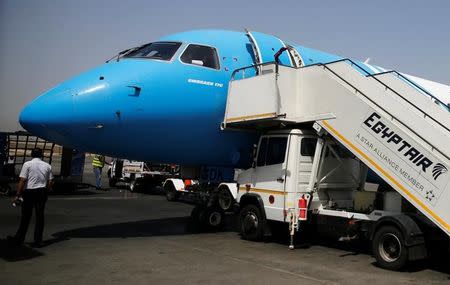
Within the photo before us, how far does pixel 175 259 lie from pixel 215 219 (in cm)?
375

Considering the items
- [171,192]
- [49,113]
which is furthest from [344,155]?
[171,192]

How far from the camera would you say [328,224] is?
923 centimetres

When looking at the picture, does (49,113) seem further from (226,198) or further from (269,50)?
(226,198)

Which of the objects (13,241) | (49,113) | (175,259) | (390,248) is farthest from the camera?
(13,241)

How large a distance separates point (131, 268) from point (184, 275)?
95 centimetres

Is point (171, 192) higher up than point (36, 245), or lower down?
higher up

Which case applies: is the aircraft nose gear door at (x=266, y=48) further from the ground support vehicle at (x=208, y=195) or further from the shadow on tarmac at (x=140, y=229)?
the shadow on tarmac at (x=140, y=229)

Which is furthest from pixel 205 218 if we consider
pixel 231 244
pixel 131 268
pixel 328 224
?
pixel 131 268

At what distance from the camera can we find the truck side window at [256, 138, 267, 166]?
1015 centimetres

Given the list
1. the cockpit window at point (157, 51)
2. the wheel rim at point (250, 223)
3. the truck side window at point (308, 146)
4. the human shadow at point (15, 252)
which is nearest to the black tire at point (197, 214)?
the wheel rim at point (250, 223)

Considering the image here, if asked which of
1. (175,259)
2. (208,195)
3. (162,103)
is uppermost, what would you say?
(162,103)

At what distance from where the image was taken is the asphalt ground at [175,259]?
6.81 m

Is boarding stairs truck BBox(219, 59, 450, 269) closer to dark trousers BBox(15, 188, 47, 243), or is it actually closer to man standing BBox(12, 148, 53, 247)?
man standing BBox(12, 148, 53, 247)

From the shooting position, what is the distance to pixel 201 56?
9898 millimetres
